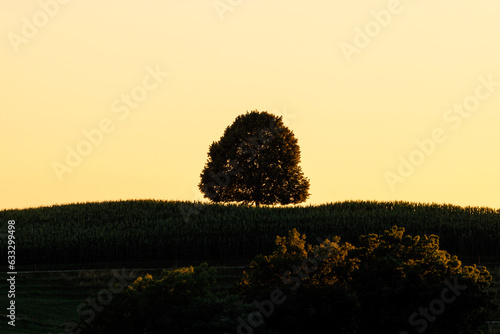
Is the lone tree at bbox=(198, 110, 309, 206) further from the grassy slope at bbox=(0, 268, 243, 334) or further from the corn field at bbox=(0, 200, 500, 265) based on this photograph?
the grassy slope at bbox=(0, 268, 243, 334)

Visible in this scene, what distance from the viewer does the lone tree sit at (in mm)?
79312

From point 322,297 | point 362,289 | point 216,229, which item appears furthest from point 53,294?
point 362,289

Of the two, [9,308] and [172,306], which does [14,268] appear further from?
[172,306]

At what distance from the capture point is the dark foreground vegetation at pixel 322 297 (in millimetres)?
38406

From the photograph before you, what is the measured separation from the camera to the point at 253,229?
6350cm

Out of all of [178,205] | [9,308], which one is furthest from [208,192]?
[9,308]

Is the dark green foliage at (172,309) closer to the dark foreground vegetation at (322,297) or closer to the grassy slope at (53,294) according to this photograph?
the dark foreground vegetation at (322,297)

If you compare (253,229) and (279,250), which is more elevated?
(253,229)

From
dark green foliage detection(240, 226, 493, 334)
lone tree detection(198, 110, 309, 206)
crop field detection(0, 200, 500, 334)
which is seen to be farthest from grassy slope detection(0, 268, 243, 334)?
lone tree detection(198, 110, 309, 206)

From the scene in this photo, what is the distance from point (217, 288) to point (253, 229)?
32.3 feet

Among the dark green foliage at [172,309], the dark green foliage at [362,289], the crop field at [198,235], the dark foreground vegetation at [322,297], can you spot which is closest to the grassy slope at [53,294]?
the crop field at [198,235]

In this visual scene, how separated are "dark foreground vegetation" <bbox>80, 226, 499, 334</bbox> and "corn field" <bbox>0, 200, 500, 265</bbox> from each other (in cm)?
1948

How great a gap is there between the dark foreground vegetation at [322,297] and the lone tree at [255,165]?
115ft

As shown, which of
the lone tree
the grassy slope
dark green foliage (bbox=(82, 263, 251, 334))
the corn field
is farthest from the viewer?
the lone tree
